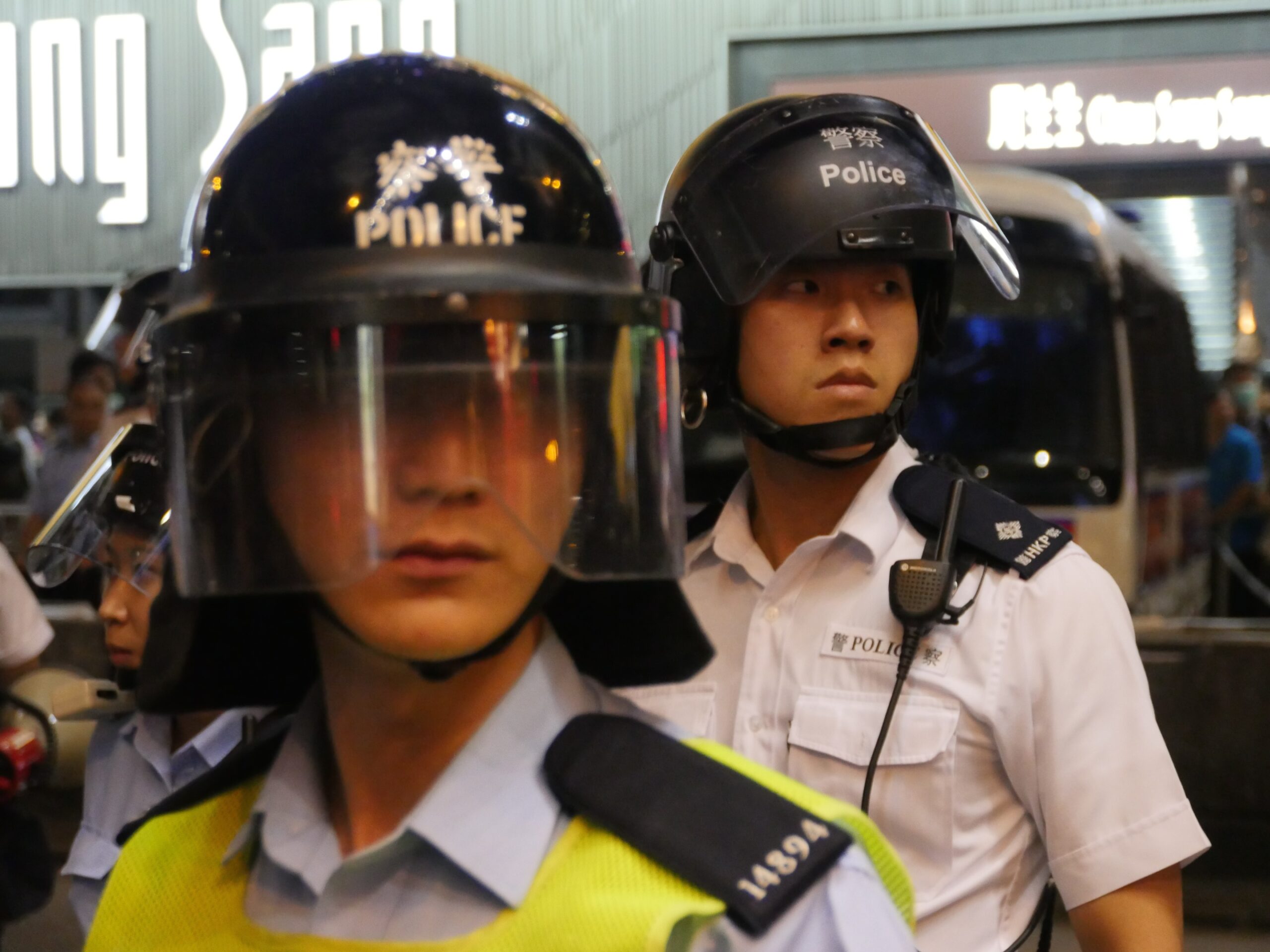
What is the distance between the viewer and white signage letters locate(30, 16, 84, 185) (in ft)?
29.1

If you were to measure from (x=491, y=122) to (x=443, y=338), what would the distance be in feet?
0.62

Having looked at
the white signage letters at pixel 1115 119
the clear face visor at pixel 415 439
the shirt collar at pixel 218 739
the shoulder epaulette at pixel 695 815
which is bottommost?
the shirt collar at pixel 218 739


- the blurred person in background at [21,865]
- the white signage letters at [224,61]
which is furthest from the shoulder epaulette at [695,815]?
the white signage letters at [224,61]

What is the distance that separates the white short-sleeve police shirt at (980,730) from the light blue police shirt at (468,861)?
0.76 meters

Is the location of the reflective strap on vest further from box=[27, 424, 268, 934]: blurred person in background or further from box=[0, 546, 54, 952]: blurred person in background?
box=[0, 546, 54, 952]: blurred person in background

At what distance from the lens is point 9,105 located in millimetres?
9000

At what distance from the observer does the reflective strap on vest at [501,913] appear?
0.98 meters

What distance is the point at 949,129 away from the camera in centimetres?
784

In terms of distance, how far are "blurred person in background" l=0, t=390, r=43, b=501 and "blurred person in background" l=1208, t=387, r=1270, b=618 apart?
7.59 meters

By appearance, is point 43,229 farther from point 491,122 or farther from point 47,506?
point 491,122

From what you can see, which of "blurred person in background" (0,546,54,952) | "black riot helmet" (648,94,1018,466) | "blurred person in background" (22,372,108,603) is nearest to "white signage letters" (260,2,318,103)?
"blurred person in background" (22,372,108,603)

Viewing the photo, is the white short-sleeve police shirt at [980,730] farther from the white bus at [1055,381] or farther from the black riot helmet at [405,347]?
the white bus at [1055,381]

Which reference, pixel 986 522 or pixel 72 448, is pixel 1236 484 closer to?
pixel 72 448

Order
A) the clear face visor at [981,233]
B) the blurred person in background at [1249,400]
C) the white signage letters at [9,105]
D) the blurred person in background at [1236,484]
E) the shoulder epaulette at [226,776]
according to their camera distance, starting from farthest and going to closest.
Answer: the white signage letters at [9,105] → the blurred person in background at [1249,400] → the blurred person in background at [1236,484] → the clear face visor at [981,233] → the shoulder epaulette at [226,776]
